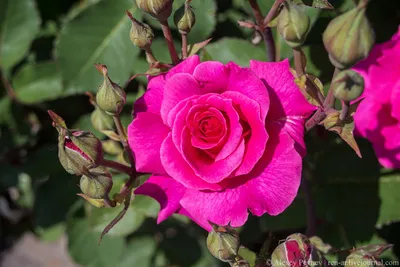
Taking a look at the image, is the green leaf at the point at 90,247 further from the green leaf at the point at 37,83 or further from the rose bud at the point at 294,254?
the rose bud at the point at 294,254

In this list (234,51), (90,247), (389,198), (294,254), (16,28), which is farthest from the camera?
(90,247)

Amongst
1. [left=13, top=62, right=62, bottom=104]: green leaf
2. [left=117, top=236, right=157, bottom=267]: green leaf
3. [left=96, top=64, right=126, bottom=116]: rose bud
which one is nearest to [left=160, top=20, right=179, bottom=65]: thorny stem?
[left=96, top=64, right=126, bottom=116]: rose bud

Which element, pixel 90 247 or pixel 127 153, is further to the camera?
pixel 90 247

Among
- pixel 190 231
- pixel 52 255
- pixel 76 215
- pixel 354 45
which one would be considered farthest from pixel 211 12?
pixel 52 255

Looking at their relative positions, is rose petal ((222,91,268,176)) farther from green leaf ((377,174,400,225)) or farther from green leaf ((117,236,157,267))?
green leaf ((117,236,157,267))

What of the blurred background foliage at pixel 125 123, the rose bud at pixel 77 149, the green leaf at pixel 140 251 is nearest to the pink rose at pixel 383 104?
the blurred background foliage at pixel 125 123

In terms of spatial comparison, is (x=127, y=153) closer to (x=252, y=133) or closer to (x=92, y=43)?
(x=252, y=133)

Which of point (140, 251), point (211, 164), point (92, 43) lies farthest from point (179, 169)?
point (140, 251)

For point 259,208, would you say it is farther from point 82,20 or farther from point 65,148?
point 82,20
